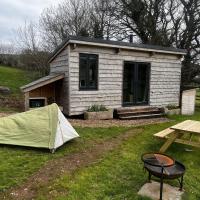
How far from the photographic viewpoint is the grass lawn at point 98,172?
417cm

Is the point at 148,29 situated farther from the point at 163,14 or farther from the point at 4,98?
the point at 4,98

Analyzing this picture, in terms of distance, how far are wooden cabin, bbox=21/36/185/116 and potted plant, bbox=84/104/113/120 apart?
182 millimetres

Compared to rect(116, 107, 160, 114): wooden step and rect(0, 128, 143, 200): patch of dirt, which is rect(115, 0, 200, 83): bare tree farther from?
rect(0, 128, 143, 200): patch of dirt

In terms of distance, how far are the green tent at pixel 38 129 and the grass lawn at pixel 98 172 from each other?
0.19 m

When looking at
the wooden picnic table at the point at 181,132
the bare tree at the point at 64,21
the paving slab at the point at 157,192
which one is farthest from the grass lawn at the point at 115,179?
the bare tree at the point at 64,21

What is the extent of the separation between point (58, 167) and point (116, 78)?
6.11 metres

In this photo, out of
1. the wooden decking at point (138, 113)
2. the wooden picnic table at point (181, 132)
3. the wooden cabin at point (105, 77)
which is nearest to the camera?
the wooden picnic table at point (181, 132)

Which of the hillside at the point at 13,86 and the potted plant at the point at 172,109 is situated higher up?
the hillside at the point at 13,86

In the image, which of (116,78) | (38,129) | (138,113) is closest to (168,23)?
(116,78)

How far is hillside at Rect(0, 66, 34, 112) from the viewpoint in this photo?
36.9 feet

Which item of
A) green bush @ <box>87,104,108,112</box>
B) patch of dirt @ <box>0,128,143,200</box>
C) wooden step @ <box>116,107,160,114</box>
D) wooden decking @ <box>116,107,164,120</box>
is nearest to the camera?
patch of dirt @ <box>0,128,143,200</box>

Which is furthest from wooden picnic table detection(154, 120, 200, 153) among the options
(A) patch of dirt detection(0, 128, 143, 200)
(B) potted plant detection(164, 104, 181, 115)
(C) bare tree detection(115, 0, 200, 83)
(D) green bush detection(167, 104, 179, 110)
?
(C) bare tree detection(115, 0, 200, 83)

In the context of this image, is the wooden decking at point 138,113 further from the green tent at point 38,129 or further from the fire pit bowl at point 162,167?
the fire pit bowl at point 162,167

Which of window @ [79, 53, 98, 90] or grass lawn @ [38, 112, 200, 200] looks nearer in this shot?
grass lawn @ [38, 112, 200, 200]
